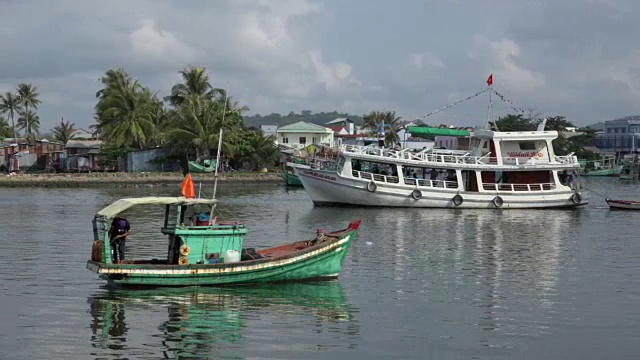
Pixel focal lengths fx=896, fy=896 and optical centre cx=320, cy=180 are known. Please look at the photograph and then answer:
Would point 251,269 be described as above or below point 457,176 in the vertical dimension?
below

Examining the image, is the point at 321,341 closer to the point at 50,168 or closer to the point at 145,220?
the point at 145,220

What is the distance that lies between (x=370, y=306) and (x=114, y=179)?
59566 mm

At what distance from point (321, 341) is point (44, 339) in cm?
518

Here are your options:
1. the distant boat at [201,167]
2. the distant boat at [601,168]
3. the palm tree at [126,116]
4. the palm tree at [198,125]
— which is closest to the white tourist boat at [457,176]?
the palm tree at [198,125]

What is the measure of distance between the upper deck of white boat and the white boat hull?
142 cm

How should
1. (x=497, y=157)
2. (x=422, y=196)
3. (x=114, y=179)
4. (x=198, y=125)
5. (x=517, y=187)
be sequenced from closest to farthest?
1. (x=422, y=196)
2. (x=497, y=157)
3. (x=517, y=187)
4. (x=198, y=125)
5. (x=114, y=179)

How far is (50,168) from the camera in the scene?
8825cm

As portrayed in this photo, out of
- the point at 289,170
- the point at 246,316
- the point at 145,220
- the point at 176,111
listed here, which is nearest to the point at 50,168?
the point at 176,111

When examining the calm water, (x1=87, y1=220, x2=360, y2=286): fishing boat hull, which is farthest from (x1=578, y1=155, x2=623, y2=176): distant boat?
(x1=87, y1=220, x2=360, y2=286): fishing boat hull

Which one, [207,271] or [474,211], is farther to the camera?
[474,211]

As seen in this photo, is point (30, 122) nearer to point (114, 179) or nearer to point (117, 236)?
point (114, 179)

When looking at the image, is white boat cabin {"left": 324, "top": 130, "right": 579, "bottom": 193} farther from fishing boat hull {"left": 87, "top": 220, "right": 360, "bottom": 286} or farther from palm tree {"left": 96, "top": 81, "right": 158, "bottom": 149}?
palm tree {"left": 96, "top": 81, "right": 158, "bottom": 149}

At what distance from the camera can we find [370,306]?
20219mm

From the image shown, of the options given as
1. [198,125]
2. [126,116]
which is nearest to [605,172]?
[198,125]
